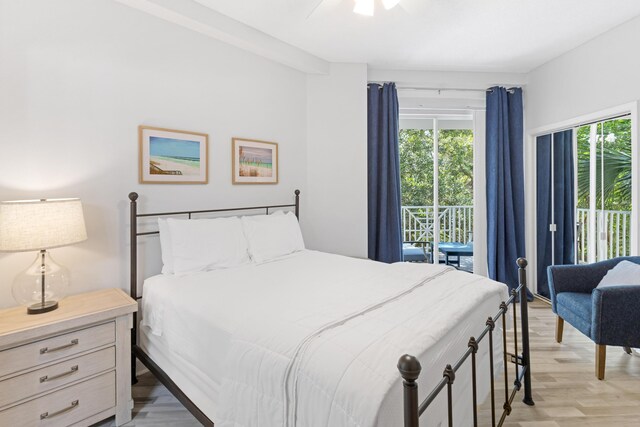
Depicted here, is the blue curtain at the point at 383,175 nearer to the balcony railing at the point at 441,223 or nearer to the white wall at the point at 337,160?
the white wall at the point at 337,160

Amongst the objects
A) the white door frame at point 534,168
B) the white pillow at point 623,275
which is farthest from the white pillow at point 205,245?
the white door frame at point 534,168

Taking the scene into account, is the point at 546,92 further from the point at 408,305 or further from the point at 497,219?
the point at 408,305

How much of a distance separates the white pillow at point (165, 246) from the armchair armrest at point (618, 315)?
9.80ft

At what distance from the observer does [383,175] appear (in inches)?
152

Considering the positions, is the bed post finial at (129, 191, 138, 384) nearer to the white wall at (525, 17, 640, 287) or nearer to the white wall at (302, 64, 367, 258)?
the white wall at (302, 64, 367, 258)

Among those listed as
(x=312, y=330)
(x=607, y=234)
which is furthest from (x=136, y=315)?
(x=607, y=234)

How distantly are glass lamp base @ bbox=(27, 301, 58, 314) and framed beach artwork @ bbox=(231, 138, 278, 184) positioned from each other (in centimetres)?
165

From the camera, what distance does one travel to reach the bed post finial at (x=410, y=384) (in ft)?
2.75

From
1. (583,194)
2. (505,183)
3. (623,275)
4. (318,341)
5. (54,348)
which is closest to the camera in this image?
(318,341)

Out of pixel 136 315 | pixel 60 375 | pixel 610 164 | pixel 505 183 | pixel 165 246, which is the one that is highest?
pixel 610 164

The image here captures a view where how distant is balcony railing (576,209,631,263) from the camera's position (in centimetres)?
318

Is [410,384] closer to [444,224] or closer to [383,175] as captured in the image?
[383,175]

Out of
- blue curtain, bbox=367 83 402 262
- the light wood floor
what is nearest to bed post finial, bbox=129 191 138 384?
the light wood floor

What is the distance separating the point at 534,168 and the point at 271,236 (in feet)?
11.3
